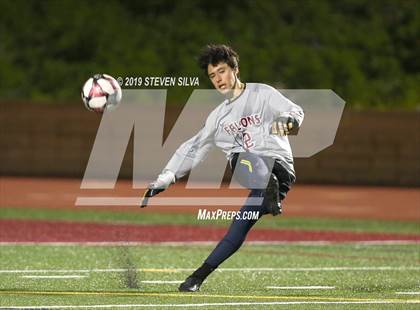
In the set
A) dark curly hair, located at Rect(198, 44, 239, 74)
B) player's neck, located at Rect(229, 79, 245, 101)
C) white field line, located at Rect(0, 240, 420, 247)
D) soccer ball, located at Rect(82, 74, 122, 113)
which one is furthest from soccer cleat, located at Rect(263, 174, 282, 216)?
white field line, located at Rect(0, 240, 420, 247)

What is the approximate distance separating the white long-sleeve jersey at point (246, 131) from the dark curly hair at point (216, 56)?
11.1 inches

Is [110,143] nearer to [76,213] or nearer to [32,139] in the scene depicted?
[32,139]

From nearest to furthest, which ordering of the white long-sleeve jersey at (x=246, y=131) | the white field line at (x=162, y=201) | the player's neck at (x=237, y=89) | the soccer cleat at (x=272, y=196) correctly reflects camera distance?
the soccer cleat at (x=272, y=196) < the white long-sleeve jersey at (x=246, y=131) < the player's neck at (x=237, y=89) < the white field line at (x=162, y=201)

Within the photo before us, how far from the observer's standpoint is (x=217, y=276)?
34.0 feet

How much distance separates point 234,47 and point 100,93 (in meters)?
20.0

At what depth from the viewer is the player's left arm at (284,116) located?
8148 millimetres

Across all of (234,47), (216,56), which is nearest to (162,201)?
(234,47)

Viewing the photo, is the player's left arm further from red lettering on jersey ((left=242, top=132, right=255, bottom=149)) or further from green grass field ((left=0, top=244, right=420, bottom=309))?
green grass field ((left=0, top=244, right=420, bottom=309))

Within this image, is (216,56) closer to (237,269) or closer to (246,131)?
(246,131)

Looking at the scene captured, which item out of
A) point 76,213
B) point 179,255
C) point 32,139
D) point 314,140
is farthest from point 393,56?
point 179,255

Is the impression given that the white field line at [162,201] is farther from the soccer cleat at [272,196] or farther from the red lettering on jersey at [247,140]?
the soccer cleat at [272,196]

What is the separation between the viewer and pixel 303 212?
2056 cm

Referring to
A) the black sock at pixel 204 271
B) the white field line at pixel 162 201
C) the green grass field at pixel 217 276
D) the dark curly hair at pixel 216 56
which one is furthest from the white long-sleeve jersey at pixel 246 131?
the white field line at pixel 162 201

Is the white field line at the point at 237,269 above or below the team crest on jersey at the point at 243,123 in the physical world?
below
